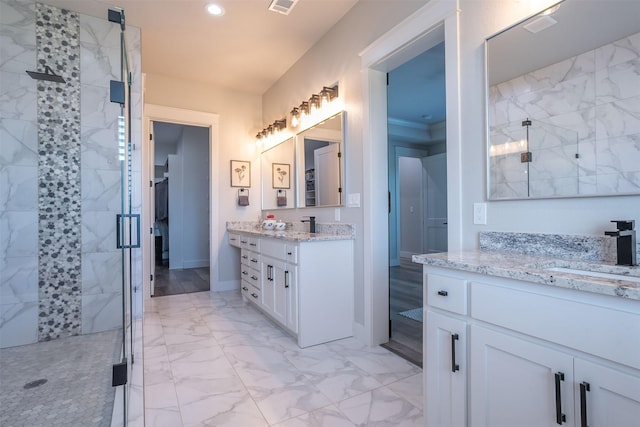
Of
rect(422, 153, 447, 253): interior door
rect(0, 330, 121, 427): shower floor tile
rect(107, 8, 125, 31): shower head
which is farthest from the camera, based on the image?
rect(422, 153, 447, 253): interior door

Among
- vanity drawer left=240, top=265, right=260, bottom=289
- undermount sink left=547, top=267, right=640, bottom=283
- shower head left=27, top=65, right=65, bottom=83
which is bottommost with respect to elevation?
vanity drawer left=240, top=265, right=260, bottom=289

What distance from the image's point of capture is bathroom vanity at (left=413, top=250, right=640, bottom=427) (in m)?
0.87

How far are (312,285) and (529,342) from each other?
1.66m

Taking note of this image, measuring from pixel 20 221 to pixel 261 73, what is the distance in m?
2.92

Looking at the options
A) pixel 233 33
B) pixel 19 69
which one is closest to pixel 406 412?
pixel 233 33

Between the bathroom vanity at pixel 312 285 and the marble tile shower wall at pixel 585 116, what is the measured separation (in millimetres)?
1365

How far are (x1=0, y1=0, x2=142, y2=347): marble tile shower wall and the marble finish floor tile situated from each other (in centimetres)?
66

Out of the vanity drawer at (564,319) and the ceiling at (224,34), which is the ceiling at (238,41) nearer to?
the ceiling at (224,34)

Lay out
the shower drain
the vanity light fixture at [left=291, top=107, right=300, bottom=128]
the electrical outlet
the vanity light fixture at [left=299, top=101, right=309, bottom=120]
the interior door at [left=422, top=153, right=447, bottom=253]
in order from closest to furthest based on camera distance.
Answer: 1. the electrical outlet
2. the shower drain
3. the vanity light fixture at [left=299, top=101, right=309, bottom=120]
4. the vanity light fixture at [left=291, top=107, right=300, bottom=128]
5. the interior door at [left=422, top=153, right=447, bottom=253]

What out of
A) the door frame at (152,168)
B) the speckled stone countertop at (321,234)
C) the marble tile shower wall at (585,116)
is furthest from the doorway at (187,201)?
the marble tile shower wall at (585,116)

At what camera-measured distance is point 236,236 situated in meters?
4.07

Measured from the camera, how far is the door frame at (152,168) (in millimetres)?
3744

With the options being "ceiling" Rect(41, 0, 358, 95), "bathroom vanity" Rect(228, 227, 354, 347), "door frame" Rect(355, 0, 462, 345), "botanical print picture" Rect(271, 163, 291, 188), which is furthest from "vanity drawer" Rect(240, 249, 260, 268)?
"ceiling" Rect(41, 0, 358, 95)

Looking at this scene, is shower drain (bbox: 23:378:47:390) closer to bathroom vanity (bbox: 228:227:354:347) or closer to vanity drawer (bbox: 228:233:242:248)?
bathroom vanity (bbox: 228:227:354:347)
